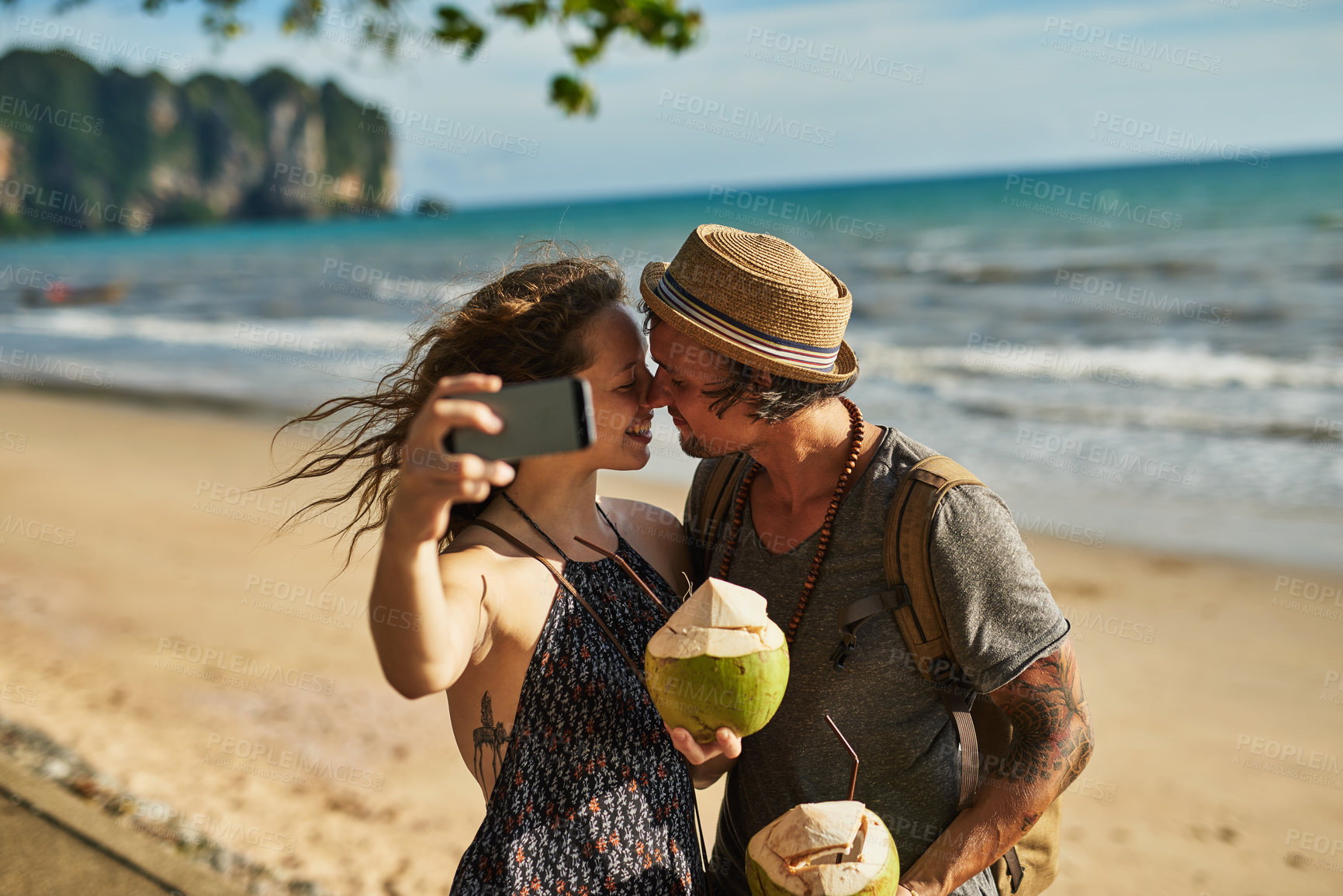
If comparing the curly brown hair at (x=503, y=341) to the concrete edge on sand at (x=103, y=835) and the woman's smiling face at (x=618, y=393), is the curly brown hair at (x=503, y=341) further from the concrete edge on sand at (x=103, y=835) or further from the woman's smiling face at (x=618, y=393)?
the concrete edge on sand at (x=103, y=835)

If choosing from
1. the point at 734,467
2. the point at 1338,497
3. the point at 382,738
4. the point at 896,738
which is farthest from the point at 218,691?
the point at 1338,497

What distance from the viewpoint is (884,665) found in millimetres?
2283

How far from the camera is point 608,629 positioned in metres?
2.26

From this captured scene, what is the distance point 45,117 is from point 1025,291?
76901mm

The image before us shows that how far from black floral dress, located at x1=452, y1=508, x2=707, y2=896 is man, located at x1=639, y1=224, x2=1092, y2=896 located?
344 millimetres

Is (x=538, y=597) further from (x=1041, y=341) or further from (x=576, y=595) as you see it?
(x=1041, y=341)

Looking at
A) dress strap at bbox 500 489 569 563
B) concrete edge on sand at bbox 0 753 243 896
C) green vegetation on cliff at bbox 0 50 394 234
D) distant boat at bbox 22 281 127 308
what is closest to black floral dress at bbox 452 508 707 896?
dress strap at bbox 500 489 569 563

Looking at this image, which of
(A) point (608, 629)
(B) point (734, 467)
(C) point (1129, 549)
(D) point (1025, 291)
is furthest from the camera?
(D) point (1025, 291)

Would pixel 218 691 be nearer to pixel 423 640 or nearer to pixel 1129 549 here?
pixel 423 640

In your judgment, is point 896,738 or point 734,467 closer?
point 896,738

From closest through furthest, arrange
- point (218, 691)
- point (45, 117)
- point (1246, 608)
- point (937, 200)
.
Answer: point (218, 691) < point (1246, 608) < point (937, 200) < point (45, 117)

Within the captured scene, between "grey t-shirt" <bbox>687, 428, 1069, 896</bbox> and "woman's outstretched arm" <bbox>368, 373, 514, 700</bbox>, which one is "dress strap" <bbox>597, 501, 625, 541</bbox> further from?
"woman's outstretched arm" <bbox>368, 373, 514, 700</bbox>

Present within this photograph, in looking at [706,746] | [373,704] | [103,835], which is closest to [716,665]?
[706,746]

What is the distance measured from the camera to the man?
85.7 inches
